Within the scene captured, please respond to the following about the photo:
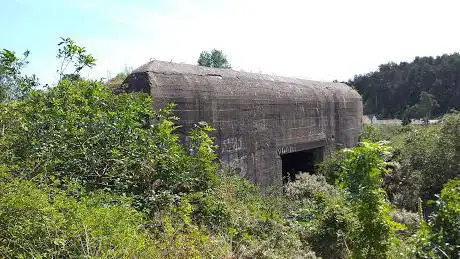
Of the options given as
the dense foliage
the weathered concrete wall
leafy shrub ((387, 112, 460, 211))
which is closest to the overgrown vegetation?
the weathered concrete wall

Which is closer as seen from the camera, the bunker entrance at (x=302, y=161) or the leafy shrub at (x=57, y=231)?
the leafy shrub at (x=57, y=231)

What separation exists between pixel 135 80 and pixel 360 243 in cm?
365

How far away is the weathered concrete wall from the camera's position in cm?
618

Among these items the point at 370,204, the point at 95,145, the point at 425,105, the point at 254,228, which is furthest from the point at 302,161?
the point at 425,105

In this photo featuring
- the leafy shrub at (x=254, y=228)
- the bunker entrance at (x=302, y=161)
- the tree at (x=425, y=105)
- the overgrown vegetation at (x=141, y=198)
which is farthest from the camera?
the tree at (x=425, y=105)

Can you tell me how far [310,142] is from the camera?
9789mm

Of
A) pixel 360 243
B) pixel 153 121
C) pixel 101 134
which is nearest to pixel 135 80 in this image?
pixel 153 121

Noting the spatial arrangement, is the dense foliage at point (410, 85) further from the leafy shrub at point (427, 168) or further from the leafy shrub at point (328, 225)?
the leafy shrub at point (328, 225)

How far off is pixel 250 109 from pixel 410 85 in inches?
1909

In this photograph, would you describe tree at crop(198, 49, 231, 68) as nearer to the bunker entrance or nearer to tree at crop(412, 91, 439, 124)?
the bunker entrance

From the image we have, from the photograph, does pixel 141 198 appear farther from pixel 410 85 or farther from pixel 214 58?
pixel 410 85

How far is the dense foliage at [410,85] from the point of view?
47688 mm

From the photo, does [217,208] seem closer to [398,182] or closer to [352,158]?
[352,158]

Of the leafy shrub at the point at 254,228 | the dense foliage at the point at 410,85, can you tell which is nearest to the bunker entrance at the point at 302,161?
the leafy shrub at the point at 254,228
